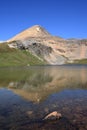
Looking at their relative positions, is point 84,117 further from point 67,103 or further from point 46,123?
point 67,103

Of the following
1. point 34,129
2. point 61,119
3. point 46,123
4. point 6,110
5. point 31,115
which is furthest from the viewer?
point 6,110

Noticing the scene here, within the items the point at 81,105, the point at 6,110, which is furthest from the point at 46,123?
the point at 81,105

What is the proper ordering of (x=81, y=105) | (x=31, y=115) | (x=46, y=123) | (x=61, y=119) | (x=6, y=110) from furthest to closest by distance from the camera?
1. (x=81, y=105)
2. (x=6, y=110)
3. (x=31, y=115)
4. (x=61, y=119)
5. (x=46, y=123)

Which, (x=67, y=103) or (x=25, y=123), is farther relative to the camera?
(x=67, y=103)

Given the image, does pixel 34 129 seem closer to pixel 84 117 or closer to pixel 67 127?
pixel 67 127

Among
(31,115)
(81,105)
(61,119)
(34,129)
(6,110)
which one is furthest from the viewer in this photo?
(81,105)

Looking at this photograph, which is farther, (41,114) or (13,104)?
(13,104)

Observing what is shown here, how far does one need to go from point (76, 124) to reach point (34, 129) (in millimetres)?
4415

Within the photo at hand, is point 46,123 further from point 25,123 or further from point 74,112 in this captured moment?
point 74,112

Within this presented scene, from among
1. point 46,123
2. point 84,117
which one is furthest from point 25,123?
point 84,117

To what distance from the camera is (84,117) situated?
1055 inches

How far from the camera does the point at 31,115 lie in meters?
28.1

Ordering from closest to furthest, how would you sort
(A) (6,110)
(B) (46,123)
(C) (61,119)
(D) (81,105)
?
(B) (46,123)
(C) (61,119)
(A) (6,110)
(D) (81,105)

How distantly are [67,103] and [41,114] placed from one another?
8.15 m
